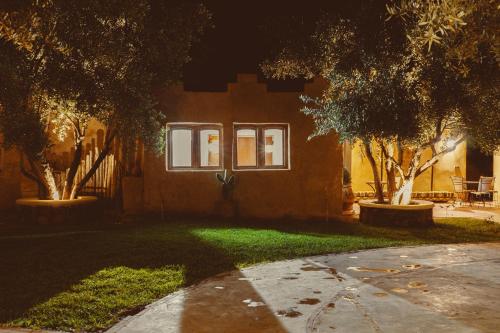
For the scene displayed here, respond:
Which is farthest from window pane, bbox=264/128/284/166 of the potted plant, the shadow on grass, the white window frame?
the shadow on grass

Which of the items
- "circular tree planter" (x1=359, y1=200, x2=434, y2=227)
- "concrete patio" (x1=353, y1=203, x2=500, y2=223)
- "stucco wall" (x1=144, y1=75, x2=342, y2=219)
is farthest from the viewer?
"concrete patio" (x1=353, y1=203, x2=500, y2=223)

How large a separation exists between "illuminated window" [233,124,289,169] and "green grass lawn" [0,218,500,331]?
1.94m

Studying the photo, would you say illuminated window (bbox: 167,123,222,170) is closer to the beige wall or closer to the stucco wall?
the stucco wall

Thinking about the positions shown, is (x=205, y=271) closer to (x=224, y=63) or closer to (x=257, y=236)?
(x=257, y=236)

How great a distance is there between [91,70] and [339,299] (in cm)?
789

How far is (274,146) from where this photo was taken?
14.6 meters

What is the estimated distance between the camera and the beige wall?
18828 mm

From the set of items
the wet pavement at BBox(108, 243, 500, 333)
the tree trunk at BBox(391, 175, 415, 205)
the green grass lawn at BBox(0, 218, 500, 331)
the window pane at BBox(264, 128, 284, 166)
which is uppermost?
the window pane at BBox(264, 128, 284, 166)

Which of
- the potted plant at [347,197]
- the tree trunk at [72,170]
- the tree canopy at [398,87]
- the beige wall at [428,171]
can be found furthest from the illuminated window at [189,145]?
the beige wall at [428,171]

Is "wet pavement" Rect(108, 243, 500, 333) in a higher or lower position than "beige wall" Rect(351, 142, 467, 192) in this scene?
lower

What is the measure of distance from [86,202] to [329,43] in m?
7.83

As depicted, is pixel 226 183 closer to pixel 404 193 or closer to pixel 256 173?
pixel 256 173

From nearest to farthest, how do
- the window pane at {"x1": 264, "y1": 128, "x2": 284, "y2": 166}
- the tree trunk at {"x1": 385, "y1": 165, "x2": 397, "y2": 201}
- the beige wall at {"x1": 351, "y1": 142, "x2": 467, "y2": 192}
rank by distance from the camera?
the tree trunk at {"x1": 385, "y1": 165, "x2": 397, "y2": 201}
the window pane at {"x1": 264, "y1": 128, "x2": 284, "y2": 166}
the beige wall at {"x1": 351, "y1": 142, "x2": 467, "y2": 192}

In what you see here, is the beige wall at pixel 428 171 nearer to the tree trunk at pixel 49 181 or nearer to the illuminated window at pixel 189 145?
the illuminated window at pixel 189 145
